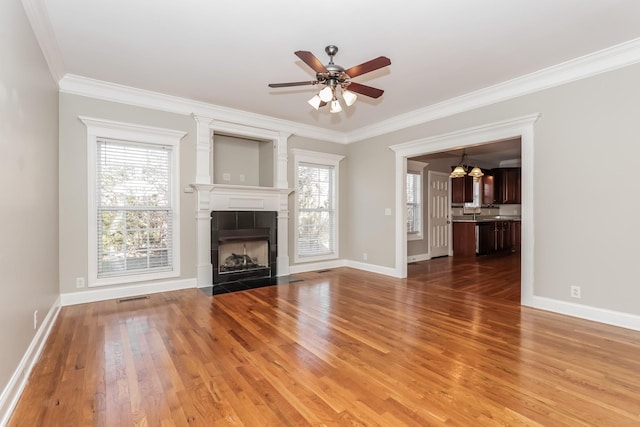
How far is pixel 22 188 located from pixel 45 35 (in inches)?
62.7

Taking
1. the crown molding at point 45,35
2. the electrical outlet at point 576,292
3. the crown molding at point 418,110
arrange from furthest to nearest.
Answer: the electrical outlet at point 576,292 < the crown molding at point 418,110 < the crown molding at point 45,35

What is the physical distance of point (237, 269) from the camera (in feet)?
17.2

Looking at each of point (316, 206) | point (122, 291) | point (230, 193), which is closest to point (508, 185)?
point (316, 206)

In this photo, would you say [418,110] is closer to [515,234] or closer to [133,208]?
[133,208]

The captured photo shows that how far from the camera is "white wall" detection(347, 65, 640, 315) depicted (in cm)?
305

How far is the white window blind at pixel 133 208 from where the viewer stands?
13.2 ft

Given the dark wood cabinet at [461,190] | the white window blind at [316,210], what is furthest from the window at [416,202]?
the white window blind at [316,210]

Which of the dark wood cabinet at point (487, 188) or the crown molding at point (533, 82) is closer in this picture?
the crown molding at point (533, 82)

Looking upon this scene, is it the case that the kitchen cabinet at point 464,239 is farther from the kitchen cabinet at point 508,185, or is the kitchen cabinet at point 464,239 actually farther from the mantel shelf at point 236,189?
the mantel shelf at point 236,189

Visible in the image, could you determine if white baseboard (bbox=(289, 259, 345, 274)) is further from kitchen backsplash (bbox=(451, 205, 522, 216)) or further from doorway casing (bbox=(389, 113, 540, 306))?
kitchen backsplash (bbox=(451, 205, 522, 216))

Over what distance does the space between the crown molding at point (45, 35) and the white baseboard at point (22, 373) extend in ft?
8.58

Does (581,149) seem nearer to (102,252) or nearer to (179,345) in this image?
(179,345)

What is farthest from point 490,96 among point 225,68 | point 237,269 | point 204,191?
point 237,269

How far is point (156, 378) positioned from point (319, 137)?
4.88 metres
